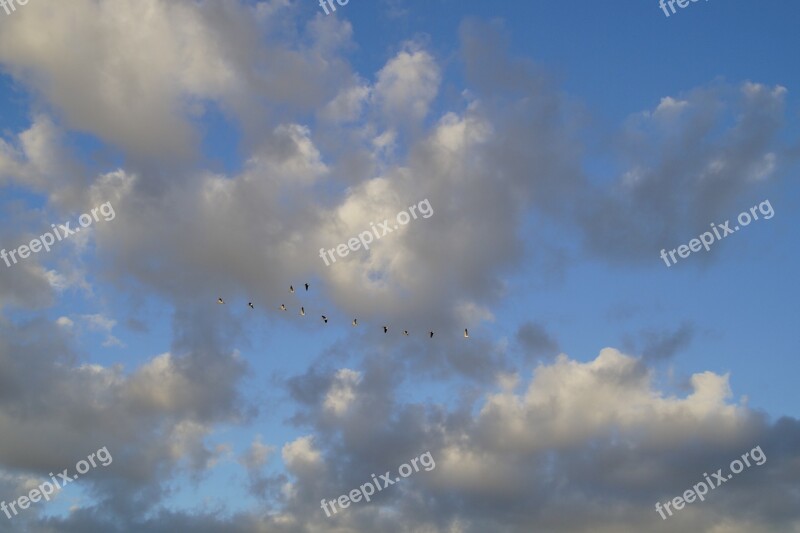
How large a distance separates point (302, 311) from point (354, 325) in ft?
50.4

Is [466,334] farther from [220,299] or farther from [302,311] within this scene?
[220,299]

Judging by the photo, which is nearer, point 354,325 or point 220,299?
point 354,325

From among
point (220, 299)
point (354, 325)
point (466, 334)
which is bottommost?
point (466, 334)

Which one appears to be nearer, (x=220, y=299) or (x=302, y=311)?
(x=302, y=311)

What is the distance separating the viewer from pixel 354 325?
138750 mm

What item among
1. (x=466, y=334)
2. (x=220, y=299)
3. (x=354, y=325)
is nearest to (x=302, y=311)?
(x=354, y=325)

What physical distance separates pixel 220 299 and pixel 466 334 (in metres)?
77.2

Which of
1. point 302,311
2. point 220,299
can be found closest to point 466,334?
point 302,311

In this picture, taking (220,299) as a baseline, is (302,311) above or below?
below

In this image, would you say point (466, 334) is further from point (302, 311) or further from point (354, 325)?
point (302, 311)

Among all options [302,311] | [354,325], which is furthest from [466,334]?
[302,311]

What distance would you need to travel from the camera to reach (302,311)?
450ft

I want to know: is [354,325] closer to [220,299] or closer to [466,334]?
[466,334]

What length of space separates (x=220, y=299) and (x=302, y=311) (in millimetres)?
31767
